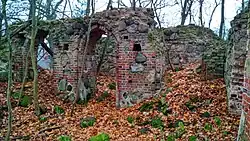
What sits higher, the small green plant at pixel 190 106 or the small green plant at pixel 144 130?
the small green plant at pixel 190 106

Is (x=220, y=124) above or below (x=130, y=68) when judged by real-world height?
below

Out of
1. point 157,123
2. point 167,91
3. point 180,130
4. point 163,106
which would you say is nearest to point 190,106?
point 163,106

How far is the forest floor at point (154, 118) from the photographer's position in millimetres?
6707

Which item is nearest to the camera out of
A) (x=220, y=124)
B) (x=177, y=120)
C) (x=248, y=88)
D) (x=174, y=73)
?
(x=248, y=88)

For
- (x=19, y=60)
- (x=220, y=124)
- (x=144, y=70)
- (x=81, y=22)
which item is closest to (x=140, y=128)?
(x=220, y=124)

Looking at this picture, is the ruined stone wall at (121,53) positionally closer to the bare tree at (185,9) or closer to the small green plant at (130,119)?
the small green plant at (130,119)

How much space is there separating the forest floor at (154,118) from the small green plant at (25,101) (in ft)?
0.52

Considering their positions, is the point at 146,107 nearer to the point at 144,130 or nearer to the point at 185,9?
the point at 144,130

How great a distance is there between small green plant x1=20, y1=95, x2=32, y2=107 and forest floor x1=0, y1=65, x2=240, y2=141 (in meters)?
0.16

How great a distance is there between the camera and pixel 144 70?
31.6 feet

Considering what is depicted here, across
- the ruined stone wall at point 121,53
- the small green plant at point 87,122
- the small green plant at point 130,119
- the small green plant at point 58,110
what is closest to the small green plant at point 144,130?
the small green plant at point 130,119

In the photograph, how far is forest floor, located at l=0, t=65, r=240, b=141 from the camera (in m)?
6.71

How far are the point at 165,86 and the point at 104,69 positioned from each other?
5236mm

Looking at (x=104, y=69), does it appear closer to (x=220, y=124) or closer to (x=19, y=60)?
(x=19, y=60)
